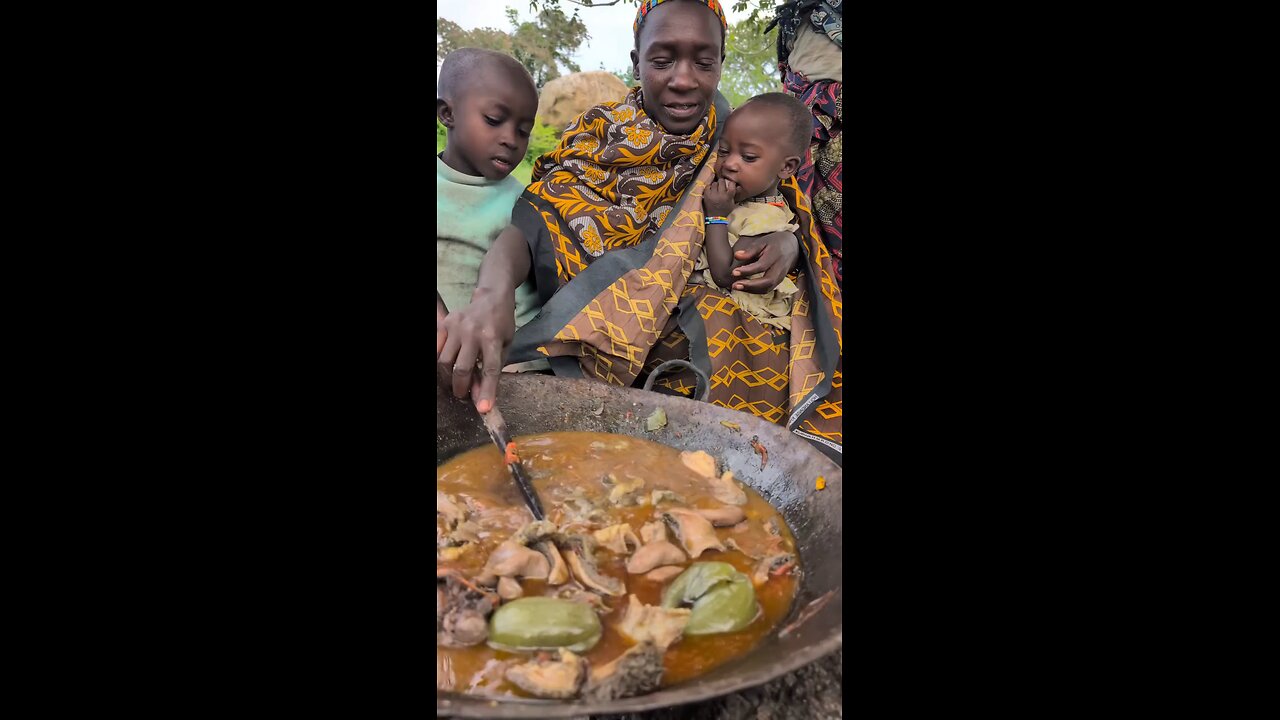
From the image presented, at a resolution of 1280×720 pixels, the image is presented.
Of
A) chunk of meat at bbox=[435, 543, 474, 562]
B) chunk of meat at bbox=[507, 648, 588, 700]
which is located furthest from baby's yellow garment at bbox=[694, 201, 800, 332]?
chunk of meat at bbox=[507, 648, 588, 700]

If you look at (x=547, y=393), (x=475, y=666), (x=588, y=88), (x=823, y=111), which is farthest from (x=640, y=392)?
(x=823, y=111)

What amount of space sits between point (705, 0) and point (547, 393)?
1039 millimetres

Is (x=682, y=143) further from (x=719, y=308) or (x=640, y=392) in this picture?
(x=640, y=392)

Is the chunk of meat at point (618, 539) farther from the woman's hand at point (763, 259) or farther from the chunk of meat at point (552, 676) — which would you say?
the woman's hand at point (763, 259)

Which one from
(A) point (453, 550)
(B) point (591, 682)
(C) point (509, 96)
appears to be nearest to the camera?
(B) point (591, 682)

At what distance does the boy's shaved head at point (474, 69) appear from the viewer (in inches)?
65.7

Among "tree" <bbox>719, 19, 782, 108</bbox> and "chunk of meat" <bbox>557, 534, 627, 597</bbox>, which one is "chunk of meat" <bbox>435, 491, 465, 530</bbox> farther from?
"tree" <bbox>719, 19, 782, 108</bbox>

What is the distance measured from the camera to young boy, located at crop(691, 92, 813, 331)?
1882mm

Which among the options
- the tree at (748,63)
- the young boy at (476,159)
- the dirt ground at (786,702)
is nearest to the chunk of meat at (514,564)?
the dirt ground at (786,702)

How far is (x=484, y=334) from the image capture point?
57.7 inches

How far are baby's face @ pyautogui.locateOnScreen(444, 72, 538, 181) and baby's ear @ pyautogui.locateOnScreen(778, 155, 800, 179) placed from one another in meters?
0.66

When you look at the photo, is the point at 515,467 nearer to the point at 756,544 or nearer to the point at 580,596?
the point at 580,596

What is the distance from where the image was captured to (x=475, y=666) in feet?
3.15

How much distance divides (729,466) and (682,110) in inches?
37.9
